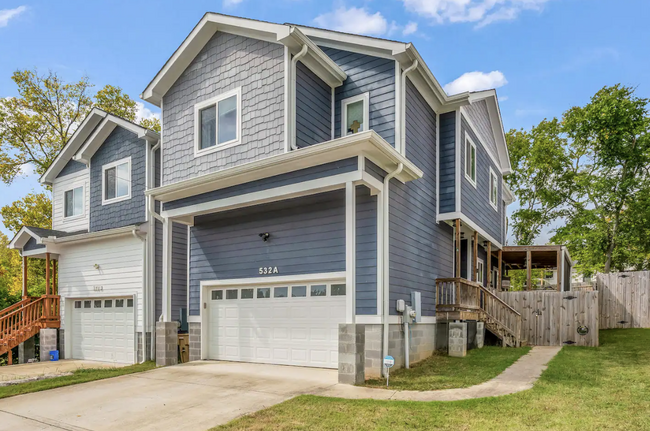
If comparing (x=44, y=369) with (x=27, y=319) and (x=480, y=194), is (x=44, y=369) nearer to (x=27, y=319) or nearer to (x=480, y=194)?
(x=27, y=319)

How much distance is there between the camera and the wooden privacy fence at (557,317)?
12.7 metres

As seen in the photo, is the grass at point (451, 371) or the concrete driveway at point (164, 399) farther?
the grass at point (451, 371)

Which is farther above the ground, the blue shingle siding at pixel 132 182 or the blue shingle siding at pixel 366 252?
the blue shingle siding at pixel 132 182

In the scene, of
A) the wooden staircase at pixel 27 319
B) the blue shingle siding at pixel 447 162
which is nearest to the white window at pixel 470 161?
the blue shingle siding at pixel 447 162

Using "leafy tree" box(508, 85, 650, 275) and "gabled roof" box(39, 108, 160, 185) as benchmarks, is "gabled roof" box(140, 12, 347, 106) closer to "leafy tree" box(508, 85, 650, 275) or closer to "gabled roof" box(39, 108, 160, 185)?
"gabled roof" box(39, 108, 160, 185)

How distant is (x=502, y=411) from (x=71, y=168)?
1675 centimetres

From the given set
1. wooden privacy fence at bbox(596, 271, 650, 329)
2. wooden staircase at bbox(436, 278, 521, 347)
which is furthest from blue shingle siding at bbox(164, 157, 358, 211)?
wooden privacy fence at bbox(596, 271, 650, 329)

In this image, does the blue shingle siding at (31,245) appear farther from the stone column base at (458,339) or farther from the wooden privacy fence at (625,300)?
the wooden privacy fence at (625,300)

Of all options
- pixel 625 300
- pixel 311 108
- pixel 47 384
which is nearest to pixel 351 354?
pixel 311 108

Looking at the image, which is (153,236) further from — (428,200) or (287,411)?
(287,411)

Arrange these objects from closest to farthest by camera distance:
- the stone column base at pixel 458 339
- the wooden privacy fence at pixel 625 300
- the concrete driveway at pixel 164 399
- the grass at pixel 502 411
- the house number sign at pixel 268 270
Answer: the grass at pixel 502 411
the concrete driveway at pixel 164 399
the house number sign at pixel 268 270
the stone column base at pixel 458 339
the wooden privacy fence at pixel 625 300

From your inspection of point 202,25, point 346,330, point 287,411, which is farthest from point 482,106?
point 287,411

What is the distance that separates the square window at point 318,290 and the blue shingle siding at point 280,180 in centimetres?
246

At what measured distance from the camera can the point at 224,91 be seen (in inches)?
444
